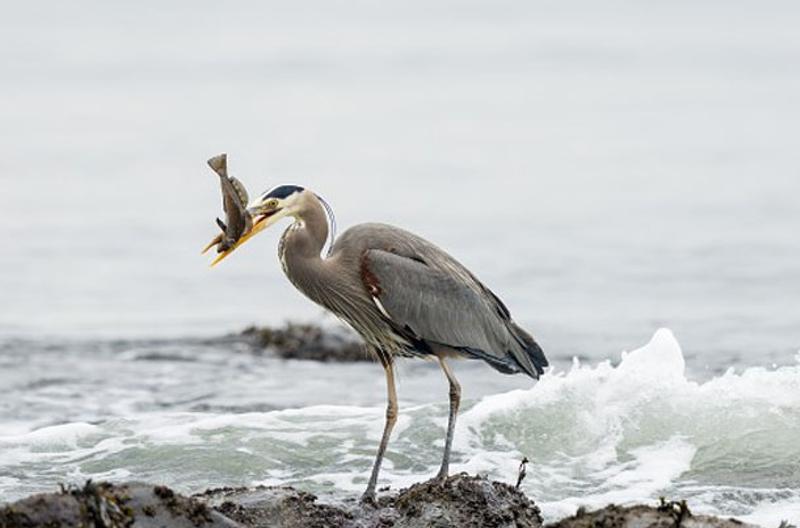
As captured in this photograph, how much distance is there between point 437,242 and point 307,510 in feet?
43.7

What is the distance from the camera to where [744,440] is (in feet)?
31.8

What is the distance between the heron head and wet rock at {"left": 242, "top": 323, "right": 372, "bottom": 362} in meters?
5.88

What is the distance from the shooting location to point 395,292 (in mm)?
7773

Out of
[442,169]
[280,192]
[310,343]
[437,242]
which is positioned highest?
[442,169]

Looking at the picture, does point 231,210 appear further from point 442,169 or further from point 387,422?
point 442,169

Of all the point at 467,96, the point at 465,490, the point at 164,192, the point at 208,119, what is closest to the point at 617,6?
the point at 467,96

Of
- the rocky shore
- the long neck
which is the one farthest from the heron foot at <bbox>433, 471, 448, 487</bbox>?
the long neck

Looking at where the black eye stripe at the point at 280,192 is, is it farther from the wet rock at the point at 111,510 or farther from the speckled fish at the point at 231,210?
the wet rock at the point at 111,510

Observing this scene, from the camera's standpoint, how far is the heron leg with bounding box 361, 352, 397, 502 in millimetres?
7246

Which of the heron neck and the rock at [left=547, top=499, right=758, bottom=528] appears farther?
the heron neck

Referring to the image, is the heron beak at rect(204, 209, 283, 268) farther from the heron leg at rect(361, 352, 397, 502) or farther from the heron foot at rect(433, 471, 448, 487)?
the heron foot at rect(433, 471, 448, 487)

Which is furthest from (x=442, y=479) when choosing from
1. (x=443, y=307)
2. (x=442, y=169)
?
(x=442, y=169)

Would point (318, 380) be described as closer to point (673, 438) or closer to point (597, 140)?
point (673, 438)

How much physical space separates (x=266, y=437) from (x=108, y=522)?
14.3ft
